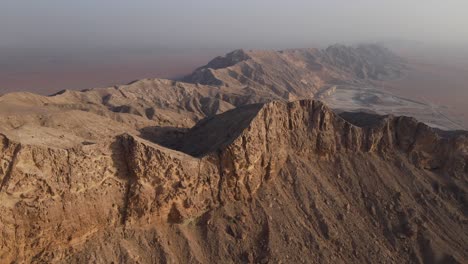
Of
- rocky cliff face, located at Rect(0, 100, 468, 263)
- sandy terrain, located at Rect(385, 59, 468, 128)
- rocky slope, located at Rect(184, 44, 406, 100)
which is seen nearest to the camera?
rocky cliff face, located at Rect(0, 100, 468, 263)

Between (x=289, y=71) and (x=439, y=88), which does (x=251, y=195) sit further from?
(x=439, y=88)

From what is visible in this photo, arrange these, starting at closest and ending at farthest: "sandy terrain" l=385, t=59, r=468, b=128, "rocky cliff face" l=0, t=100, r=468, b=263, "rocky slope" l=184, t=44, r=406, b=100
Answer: "rocky cliff face" l=0, t=100, r=468, b=263 → "rocky slope" l=184, t=44, r=406, b=100 → "sandy terrain" l=385, t=59, r=468, b=128

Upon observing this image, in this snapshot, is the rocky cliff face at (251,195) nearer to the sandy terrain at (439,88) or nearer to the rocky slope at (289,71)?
the rocky slope at (289,71)

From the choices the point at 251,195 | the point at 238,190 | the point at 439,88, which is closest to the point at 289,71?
the point at 439,88

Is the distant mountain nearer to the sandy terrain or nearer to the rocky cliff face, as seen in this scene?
the rocky cliff face

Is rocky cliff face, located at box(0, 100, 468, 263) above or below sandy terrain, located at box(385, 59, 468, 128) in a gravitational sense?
above

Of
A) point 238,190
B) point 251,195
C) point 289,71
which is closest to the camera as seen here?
point 238,190

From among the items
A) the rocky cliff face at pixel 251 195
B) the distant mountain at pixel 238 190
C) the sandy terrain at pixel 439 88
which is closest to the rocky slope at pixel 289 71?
the sandy terrain at pixel 439 88

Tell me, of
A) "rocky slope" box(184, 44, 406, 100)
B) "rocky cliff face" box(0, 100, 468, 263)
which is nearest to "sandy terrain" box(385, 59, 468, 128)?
"rocky slope" box(184, 44, 406, 100)
